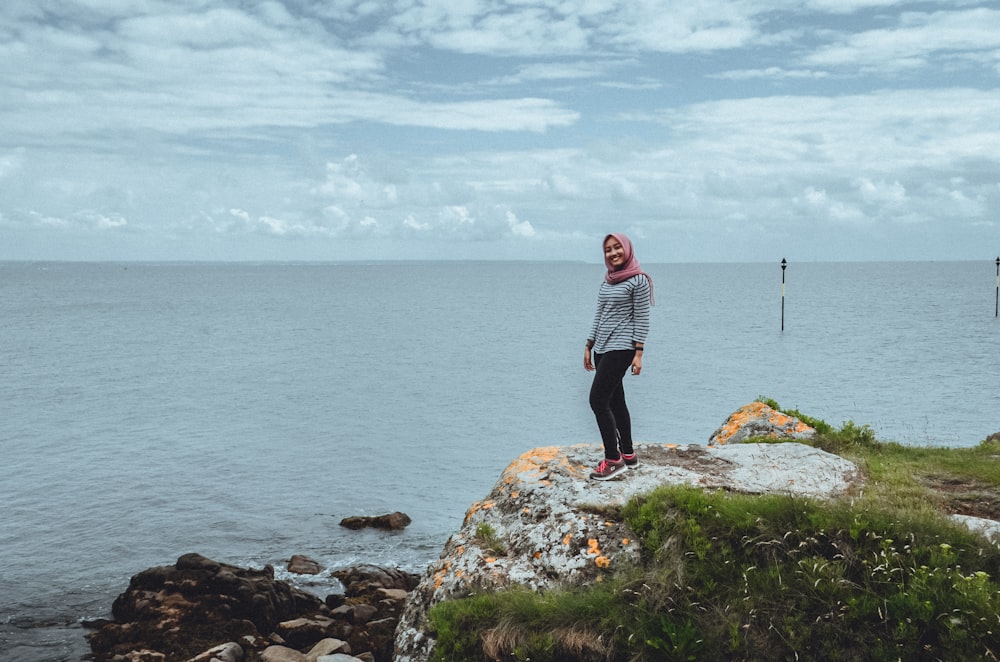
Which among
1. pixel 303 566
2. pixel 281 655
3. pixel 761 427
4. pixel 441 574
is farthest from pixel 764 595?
pixel 303 566

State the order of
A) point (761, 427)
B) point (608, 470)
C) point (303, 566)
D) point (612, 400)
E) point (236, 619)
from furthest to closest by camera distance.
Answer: point (303, 566) < point (761, 427) < point (236, 619) < point (608, 470) < point (612, 400)

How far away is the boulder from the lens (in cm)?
1472

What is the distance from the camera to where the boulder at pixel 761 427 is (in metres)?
14.7

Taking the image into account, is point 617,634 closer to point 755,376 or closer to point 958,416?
point 958,416

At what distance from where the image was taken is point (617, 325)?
34.0 ft

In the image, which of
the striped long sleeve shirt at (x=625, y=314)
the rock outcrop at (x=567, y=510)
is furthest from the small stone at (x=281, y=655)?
the striped long sleeve shirt at (x=625, y=314)

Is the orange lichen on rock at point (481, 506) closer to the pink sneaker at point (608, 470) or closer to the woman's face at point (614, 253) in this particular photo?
the pink sneaker at point (608, 470)

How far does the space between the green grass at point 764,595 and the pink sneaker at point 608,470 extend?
1010 millimetres

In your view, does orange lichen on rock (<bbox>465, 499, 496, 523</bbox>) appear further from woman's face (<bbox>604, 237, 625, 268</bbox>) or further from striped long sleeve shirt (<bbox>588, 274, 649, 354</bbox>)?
woman's face (<bbox>604, 237, 625, 268</bbox>)

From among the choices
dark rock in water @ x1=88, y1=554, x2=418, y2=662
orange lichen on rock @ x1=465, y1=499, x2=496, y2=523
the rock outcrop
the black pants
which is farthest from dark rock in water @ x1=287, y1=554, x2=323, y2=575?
the black pants

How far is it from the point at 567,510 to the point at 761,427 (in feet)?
21.5

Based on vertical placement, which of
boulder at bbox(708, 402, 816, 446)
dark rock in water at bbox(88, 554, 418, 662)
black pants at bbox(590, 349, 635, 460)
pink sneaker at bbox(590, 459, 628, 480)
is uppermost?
black pants at bbox(590, 349, 635, 460)

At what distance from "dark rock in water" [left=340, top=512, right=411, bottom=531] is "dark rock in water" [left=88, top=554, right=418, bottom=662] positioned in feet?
17.6

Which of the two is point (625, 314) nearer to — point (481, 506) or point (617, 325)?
point (617, 325)
